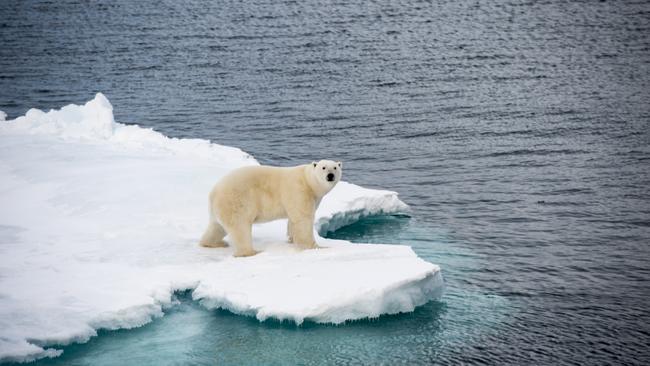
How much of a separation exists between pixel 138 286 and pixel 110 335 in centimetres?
89

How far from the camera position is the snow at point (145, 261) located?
10375mm

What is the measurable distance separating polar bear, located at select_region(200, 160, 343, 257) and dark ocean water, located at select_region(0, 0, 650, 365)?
1501 millimetres

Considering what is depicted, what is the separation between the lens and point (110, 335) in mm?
10266

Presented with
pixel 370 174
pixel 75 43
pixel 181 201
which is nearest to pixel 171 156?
pixel 181 201

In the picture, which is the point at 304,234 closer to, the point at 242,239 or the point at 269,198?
the point at 269,198

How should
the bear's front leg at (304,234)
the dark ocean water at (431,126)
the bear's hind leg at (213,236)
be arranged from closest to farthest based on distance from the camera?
the dark ocean water at (431,126) → the bear's front leg at (304,234) → the bear's hind leg at (213,236)

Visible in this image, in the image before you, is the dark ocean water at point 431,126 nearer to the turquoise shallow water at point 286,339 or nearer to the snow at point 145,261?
the turquoise shallow water at point 286,339

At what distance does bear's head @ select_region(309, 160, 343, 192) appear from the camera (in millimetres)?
11812

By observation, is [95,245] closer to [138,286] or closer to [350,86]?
[138,286]

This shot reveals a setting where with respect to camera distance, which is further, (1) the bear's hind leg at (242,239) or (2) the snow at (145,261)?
(1) the bear's hind leg at (242,239)

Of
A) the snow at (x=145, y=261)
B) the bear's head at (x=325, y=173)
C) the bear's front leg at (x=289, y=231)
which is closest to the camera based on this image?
the snow at (x=145, y=261)

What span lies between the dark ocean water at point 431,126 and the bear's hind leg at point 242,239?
1302mm

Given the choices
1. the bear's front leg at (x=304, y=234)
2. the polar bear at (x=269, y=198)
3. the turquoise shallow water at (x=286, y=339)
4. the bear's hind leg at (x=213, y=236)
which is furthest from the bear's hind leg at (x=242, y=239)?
the turquoise shallow water at (x=286, y=339)

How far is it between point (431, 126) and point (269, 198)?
14.0 m
